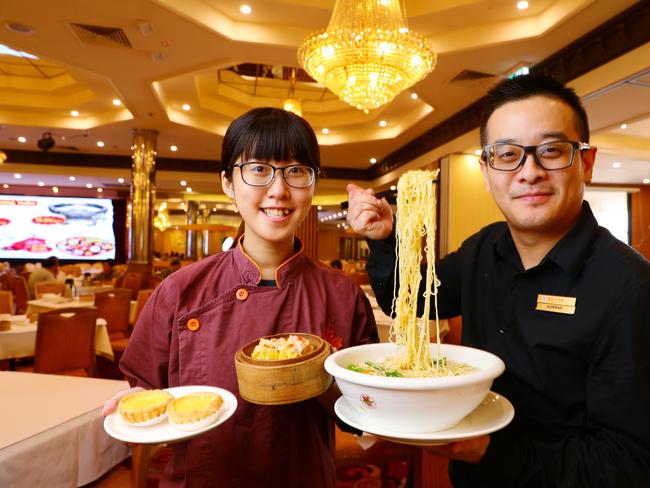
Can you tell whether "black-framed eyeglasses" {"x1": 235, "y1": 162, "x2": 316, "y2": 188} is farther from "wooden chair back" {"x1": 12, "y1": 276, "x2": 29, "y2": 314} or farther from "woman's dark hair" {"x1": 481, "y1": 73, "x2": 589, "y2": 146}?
"wooden chair back" {"x1": 12, "y1": 276, "x2": 29, "y2": 314}

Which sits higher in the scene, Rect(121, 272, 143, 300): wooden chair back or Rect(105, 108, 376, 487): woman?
Rect(105, 108, 376, 487): woman

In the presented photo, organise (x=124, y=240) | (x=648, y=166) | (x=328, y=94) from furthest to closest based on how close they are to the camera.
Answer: (x=124, y=240) → (x=648, y=166) → (x=328, y=94)

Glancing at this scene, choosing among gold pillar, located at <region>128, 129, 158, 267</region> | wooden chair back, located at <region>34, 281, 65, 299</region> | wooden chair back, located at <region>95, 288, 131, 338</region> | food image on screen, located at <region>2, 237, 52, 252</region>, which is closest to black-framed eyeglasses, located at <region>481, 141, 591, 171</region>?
wooden chair back, located at <region>95, 288, 131, 338</region>

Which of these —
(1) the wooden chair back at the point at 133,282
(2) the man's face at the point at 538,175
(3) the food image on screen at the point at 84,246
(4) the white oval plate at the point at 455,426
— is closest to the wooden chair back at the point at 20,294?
(1) the wooden chair back at the point at 133,282

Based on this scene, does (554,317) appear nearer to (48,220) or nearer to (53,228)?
(53,228)

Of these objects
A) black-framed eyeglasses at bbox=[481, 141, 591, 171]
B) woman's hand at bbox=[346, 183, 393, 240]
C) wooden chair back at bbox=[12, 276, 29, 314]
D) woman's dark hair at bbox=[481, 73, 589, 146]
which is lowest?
wooden chair back at bbox=[12, 276, 29, 314]

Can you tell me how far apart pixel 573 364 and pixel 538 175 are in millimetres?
469

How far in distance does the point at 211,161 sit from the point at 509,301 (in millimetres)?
12659

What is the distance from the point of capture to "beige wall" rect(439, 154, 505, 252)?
8492 millimetres

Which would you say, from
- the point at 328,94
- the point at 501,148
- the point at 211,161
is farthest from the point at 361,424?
the point at 211,161

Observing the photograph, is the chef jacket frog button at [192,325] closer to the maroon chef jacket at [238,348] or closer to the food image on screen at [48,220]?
the maroon chef jacket at [238,348]

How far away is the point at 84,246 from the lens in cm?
1631

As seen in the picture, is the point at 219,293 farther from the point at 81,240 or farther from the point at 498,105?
the point at 81,240

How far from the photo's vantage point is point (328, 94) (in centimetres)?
925
